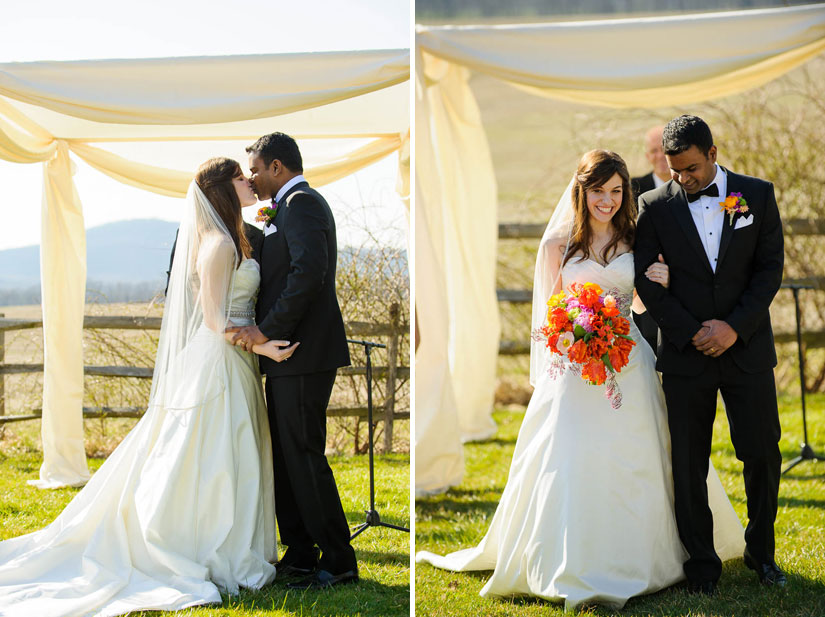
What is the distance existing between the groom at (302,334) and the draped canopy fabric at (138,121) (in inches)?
28.8

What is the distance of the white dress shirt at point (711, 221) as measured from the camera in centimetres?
358

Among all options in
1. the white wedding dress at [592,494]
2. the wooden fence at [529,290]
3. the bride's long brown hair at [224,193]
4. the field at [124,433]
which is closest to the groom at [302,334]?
the bride's long brown hair at [224,193]

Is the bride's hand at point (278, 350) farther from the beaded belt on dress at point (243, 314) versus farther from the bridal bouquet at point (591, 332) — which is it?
the bridal bouquet at point (591, 332)

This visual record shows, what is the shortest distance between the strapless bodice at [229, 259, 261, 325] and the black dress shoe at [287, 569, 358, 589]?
1303 mm

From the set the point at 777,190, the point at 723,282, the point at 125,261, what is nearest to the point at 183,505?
the point at 723,282

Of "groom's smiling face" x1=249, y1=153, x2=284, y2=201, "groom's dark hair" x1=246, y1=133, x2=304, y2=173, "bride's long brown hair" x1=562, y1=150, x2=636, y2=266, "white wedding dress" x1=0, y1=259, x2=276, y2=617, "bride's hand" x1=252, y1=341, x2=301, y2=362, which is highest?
"groom's dark hair" x1=246, y1=133, x2=304, y2=173

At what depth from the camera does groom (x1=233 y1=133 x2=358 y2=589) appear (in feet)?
12.6

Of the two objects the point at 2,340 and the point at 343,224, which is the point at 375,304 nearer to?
the point at 343,224

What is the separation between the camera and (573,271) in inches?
147

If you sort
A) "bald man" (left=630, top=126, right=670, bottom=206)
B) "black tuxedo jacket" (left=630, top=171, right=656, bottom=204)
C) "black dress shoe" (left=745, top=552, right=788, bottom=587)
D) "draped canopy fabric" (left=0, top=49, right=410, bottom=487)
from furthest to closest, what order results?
"black tuxedo jacket" (left=630, top=171, right=656, bottom=204), "bald man" (left=630, top=126, right=670, bottom=206), "draped canopy fabric" (left=0, top=49, right=410, bottom=487), "black dress shoe" (left=745, top=552, right=788, bottom=587)

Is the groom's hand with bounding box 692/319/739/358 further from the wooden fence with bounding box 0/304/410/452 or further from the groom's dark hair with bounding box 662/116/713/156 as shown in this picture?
the wooden fence with bounding box 0/304/410/452

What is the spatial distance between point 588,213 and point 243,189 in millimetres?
1736

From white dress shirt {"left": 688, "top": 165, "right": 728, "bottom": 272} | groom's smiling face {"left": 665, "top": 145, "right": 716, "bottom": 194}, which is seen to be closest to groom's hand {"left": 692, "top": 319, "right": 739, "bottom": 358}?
white dress shirt {"left": 688, "top": 165, "right": 728, "bottom": 272}

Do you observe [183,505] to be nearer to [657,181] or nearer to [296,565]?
[296,565]
